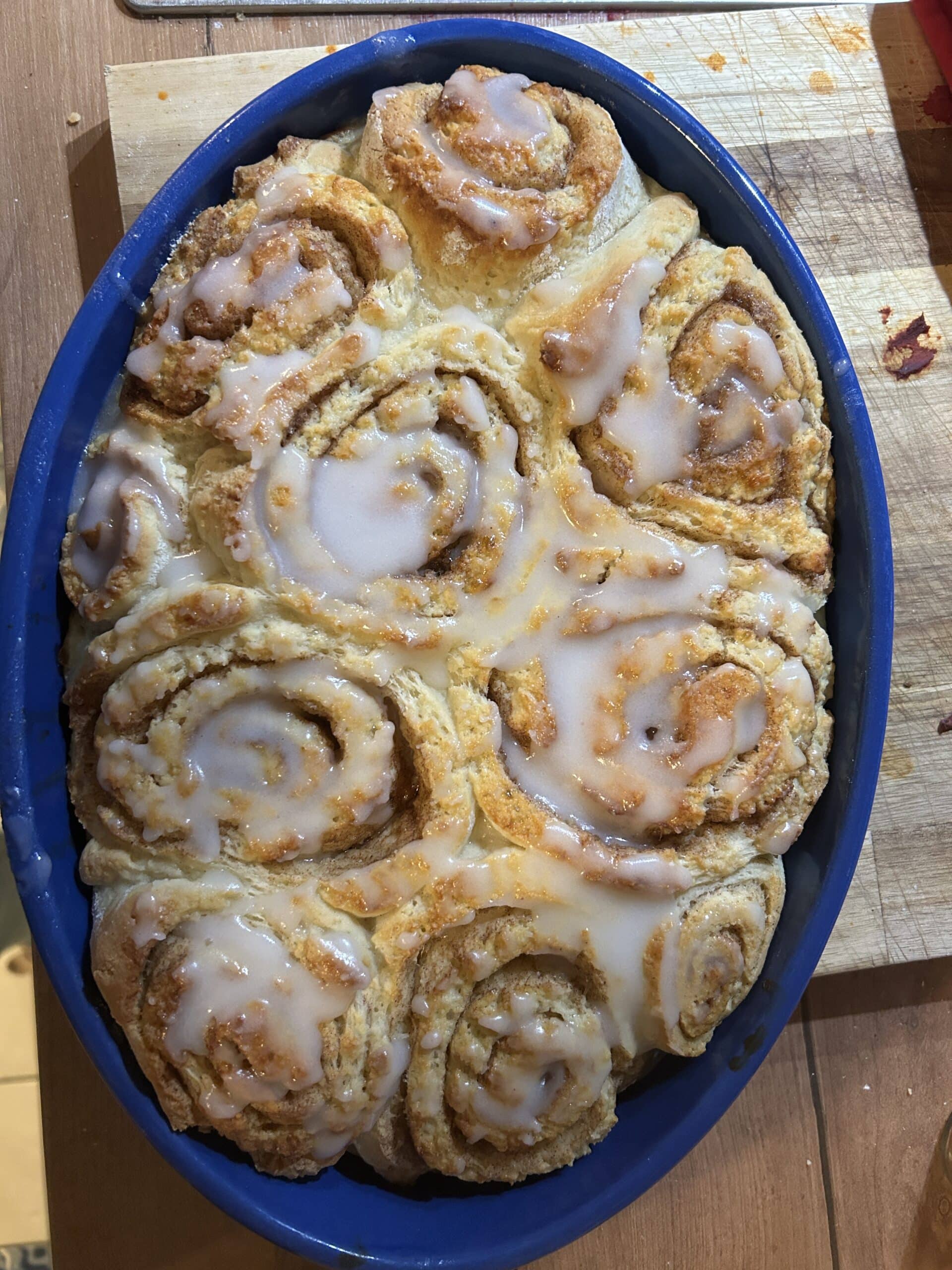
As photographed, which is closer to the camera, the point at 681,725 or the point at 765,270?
the point at 681,725

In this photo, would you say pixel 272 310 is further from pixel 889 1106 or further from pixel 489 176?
pixel 889 1106

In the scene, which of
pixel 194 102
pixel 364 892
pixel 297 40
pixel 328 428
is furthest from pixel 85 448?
pixel 297 40

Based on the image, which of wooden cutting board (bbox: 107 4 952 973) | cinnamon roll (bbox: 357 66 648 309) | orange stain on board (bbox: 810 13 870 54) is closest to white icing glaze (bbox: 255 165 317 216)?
cinnamon roll (bbox: 357 66 648 309)

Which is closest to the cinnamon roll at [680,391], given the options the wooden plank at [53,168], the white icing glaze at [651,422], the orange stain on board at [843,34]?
the white icing glaze at [651,422]

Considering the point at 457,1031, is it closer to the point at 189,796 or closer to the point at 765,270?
the point at 189,796

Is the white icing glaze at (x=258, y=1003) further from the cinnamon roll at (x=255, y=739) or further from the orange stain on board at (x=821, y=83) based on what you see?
the orange stain on board at (x=821, y=83)
